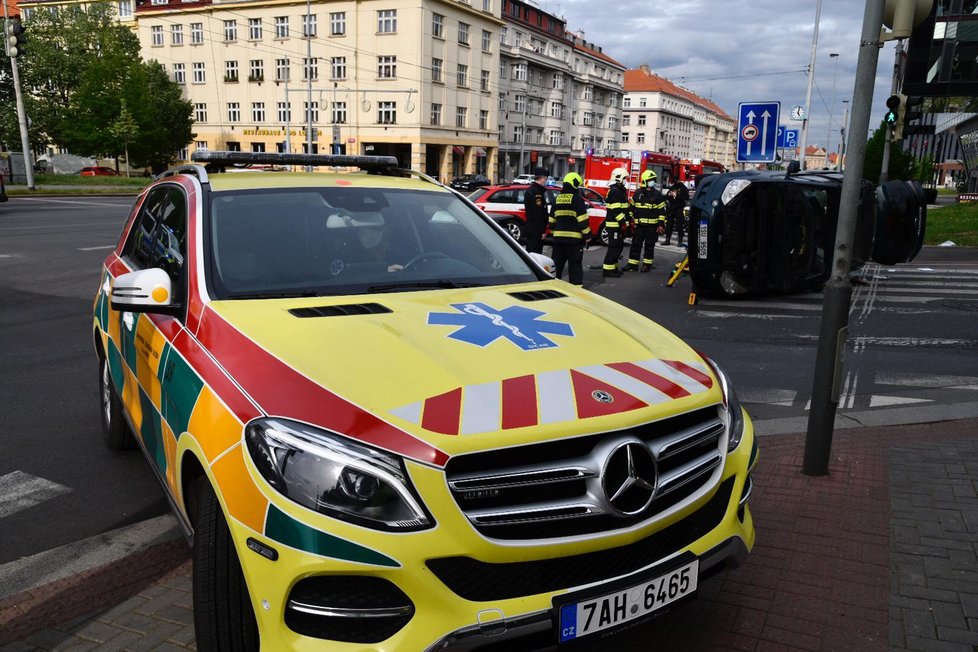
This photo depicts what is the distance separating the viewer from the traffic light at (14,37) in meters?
24.5

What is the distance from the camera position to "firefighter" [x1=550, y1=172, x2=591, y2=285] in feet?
40.0

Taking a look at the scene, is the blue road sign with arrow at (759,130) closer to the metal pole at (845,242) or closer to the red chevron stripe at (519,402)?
the metal pole at (845,242)

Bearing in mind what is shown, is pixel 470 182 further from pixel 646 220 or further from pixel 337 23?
pixel 646 220

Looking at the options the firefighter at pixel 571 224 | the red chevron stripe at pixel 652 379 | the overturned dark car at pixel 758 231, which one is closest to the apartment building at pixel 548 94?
the firefighter at pixel 571 224

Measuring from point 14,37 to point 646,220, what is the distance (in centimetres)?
2194

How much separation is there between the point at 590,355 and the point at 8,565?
286cm

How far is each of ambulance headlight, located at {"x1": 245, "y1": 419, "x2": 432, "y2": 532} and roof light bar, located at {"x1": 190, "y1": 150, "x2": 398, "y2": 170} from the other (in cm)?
248

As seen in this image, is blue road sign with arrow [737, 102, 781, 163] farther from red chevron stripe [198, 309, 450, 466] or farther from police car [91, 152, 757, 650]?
red chevron stripe [198, 309, 450, 466]

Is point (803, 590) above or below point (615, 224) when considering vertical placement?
below

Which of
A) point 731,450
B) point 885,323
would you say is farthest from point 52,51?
point 731,450

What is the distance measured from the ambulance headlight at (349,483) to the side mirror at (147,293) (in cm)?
123

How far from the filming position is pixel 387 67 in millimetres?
60406

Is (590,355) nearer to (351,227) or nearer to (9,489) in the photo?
(351,227)

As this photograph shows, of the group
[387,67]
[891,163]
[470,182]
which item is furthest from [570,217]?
[387,67]
